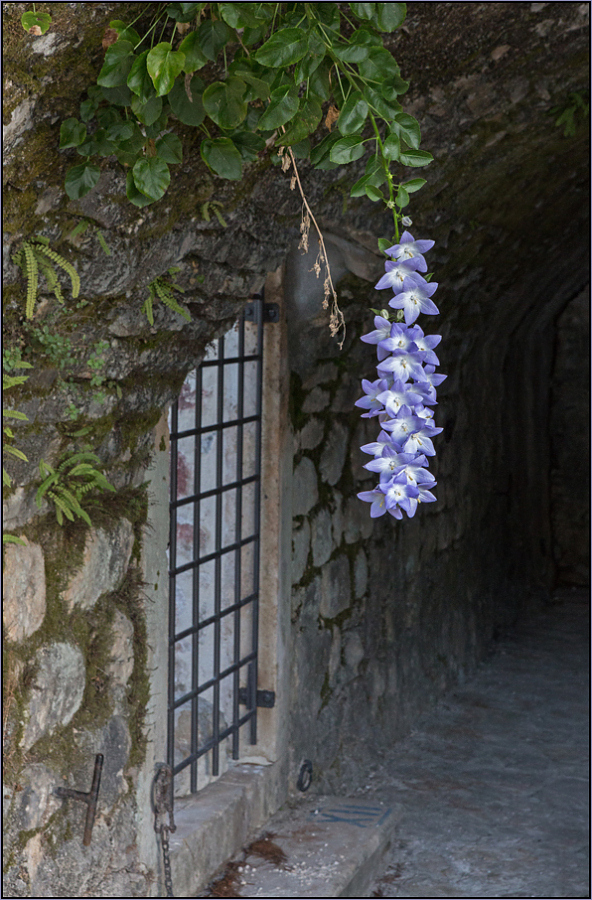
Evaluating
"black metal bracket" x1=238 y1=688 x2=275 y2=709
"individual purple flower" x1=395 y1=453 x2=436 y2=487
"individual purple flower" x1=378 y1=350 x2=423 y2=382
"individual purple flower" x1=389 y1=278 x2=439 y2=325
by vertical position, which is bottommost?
"black metal bracket" x1=238 y1=688 x2=275 y2=709

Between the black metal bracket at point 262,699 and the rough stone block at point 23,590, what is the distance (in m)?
1.45

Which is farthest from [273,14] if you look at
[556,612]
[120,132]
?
[556,612]

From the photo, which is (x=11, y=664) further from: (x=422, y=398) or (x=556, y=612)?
(x=556, y=612)

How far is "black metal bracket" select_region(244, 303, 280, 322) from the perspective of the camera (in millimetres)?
3170

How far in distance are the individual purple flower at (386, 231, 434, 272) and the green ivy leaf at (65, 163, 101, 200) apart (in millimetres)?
497

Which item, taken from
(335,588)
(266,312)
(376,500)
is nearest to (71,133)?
(376,500)

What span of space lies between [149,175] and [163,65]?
0.23 meters

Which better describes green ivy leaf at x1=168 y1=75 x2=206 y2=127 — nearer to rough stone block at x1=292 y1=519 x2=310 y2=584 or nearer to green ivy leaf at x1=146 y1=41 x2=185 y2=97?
green ivy leaf at x1=146 y1=41 x2=185 y2=97

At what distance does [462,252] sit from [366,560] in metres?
1.38

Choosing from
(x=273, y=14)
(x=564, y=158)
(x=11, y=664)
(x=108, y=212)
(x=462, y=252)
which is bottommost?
(x=11, y=664)

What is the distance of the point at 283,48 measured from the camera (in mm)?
1299

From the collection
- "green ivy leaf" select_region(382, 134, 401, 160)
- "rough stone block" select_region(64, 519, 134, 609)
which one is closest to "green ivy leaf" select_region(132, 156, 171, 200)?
"green ivy leaf" select_region(382, 134, 401, 160)

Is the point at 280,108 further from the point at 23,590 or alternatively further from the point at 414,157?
the point at 23,590

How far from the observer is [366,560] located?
3.97 m
